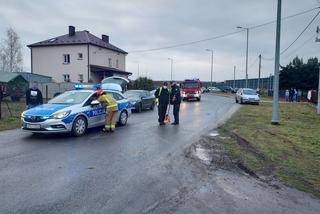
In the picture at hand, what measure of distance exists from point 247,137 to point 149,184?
6508 mm

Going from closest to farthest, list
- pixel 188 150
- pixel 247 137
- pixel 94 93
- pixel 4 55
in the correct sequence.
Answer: pixel 188 150, pixel 247 137, pixel 94 93, pixel 4 55

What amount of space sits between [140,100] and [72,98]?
10.5m

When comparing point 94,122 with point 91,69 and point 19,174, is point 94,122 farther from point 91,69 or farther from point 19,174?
point 91,69

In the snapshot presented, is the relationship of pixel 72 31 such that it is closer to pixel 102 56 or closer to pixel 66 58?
pixel 66 58

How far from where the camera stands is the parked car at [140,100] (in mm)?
22081

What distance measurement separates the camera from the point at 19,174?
6.49m

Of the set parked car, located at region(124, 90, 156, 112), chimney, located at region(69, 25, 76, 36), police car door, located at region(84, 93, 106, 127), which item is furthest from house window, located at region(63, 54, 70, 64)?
police car door, located at region(84, 93, 106, 127)

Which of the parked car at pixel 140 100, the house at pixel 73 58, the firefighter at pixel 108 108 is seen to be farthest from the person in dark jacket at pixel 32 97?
the house at pixel 73 58

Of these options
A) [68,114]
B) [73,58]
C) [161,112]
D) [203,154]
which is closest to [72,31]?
[73,58]

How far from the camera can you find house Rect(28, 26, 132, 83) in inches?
1949

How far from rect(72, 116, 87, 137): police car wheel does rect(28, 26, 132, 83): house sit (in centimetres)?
3799

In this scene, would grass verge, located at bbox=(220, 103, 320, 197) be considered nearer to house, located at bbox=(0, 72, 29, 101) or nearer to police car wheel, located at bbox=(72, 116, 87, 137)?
police car wheel, located at bbox=(72, 116, 87, 137)

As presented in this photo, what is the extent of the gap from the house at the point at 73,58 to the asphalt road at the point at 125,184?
41.1 metres

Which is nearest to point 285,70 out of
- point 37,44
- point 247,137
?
point 37,44
